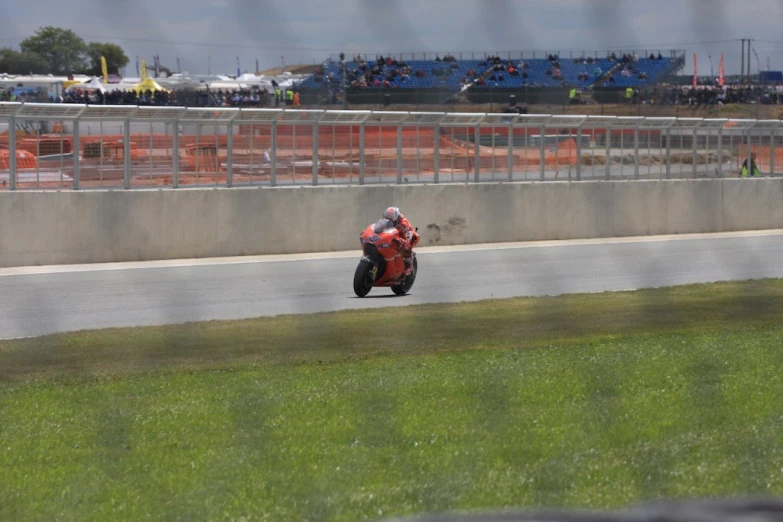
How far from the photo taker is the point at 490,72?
10.3m

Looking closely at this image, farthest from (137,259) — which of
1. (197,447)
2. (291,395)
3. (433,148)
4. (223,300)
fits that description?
(197,447)

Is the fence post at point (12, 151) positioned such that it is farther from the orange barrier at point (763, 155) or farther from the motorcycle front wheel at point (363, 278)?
the orange barrier at point (763, 155)

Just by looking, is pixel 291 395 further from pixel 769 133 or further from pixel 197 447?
pixel 769 133

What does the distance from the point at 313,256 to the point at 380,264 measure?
3.83 meters

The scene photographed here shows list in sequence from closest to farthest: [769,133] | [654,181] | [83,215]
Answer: [83,215]
[654,181]
[769,133]

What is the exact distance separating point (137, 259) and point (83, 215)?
0.85 m

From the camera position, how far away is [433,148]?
1834 centimetres

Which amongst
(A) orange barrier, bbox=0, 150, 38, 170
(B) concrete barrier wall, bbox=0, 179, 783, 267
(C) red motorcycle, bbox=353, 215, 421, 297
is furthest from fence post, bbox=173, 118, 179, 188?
(C) red motorcycle, bbox=353, 215, 421, 297

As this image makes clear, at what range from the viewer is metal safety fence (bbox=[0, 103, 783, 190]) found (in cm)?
1485

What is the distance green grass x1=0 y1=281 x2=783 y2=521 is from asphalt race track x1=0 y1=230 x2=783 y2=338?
2073mm

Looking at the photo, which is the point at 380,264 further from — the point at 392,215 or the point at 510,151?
the point at 510,151

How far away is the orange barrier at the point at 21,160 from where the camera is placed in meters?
14.7

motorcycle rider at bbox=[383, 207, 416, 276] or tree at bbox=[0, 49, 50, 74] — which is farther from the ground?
tree at bbox=[0, 49, 50, 74]

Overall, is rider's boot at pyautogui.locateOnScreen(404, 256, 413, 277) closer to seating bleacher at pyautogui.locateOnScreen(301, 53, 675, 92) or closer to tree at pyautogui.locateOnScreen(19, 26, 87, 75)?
seating bleacher at pyautogui.locateOnScreen(301, 53, 675, 92)
